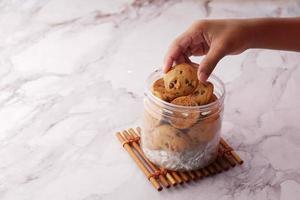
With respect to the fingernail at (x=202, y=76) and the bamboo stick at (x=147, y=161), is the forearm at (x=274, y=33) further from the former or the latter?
the bamboo stick at (x=147, y=161)

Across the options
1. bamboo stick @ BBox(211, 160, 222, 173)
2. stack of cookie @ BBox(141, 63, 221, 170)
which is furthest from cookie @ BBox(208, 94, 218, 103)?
bamboo stick @ BBox(211, 160, 222, 173)

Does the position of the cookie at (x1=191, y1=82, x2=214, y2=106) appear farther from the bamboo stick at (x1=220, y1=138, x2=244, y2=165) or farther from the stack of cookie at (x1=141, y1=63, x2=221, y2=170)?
the bamboo stick at (x1=220, y1=138, x2=244, y2=165)

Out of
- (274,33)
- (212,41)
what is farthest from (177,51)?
(274,33)

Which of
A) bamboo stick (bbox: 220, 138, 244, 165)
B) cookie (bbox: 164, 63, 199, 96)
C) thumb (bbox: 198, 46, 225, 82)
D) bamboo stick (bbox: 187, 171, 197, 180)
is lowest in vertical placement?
bamboo stick (bbox: 220, 138, 244, 165)

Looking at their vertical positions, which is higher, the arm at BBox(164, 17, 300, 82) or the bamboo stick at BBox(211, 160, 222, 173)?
the arm at BBox(164, 17, 300, 82)

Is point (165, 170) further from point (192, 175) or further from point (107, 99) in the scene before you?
point (107, 99)

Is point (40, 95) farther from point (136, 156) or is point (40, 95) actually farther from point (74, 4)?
point (74, 4)

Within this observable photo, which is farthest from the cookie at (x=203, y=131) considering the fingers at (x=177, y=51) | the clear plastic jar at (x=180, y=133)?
the fingers at (x=177, y=51)
